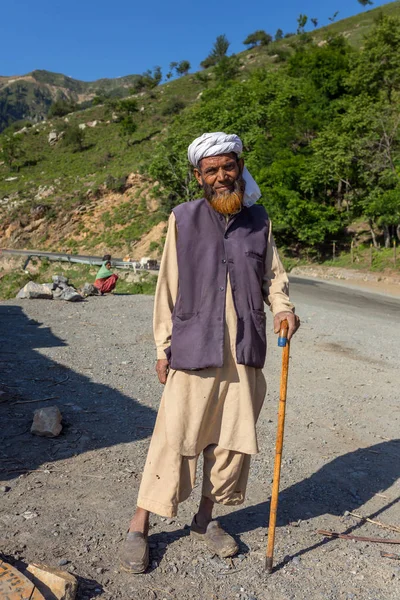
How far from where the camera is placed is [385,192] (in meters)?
23.9

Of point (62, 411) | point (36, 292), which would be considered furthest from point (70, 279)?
point (62, 411)

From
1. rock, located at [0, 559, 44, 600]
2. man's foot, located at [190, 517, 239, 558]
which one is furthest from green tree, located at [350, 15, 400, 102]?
rock, located at [0, 559, 44, 600]

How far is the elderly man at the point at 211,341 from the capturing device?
2.76 m

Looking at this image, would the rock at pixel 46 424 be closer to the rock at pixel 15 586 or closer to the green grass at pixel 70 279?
the rock at pixel 15 586

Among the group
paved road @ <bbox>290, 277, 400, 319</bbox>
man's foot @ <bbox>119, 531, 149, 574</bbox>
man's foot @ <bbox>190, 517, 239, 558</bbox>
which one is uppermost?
man's foot @ <bbox>119, 531, 149, 574</bbox>

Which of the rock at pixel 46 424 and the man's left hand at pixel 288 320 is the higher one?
the man's left hand at pixel 288 320

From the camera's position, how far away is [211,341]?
108 inches

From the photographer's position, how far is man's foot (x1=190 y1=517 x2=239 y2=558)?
9.27 feet

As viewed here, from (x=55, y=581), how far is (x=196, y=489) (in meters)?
1.47

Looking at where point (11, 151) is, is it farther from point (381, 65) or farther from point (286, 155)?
point (286, 155)

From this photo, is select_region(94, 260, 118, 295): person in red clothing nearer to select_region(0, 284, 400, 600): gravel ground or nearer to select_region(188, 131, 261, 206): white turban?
select_region(0, 284, 400, 600): gravel ground

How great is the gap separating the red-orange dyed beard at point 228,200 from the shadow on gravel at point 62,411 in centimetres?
226

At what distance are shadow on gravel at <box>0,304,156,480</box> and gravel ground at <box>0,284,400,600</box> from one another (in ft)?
0.06

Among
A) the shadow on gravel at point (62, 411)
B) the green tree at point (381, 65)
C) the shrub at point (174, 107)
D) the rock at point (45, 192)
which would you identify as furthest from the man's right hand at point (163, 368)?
the shrub at point (174, 107)
